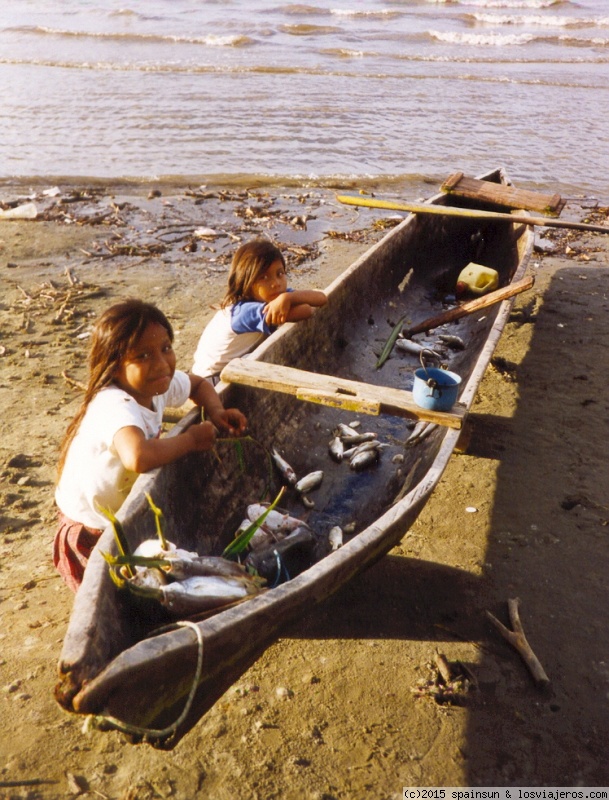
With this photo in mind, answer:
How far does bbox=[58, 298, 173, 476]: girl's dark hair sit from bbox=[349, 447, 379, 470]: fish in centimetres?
177

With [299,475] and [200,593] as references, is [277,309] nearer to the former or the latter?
[299,475]

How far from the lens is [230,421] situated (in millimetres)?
3834

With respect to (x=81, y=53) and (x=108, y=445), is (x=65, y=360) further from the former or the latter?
(x=81, y=53)

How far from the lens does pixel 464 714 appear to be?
331cm

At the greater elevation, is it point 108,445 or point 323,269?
point 108,445

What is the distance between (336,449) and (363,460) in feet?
0.74

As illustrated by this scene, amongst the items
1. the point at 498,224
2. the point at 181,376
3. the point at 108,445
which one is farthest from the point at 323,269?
the point at 108,445

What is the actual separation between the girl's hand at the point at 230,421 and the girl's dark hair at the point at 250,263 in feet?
3.63

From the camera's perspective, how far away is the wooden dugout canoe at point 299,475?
226cm

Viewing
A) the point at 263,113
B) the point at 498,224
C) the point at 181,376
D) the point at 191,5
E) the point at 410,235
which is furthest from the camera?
the point at 191,5

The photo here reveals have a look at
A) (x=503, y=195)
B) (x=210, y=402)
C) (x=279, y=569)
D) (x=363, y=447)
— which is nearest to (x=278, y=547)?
(x=279, y=569)

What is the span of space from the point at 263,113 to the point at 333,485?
1155 cm

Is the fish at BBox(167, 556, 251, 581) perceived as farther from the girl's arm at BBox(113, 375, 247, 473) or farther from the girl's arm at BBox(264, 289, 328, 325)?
the girl's arm at BBox(264, 289, 328, 325)

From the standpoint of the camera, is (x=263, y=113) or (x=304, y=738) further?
(x=263, y=113)
